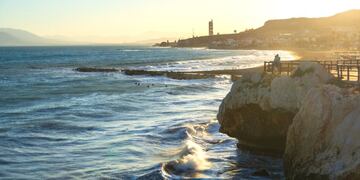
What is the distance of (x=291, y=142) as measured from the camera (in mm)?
12992

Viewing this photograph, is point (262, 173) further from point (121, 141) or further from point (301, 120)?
point (121, 141)

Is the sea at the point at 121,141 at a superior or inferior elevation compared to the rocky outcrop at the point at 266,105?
inferior

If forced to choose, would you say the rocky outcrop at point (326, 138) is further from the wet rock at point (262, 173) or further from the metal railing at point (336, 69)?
the metal railing at point (336, 69)

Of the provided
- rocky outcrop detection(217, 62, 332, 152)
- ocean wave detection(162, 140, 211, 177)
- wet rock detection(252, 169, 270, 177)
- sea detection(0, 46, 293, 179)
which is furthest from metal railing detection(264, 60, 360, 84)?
wet rock detection(252, 169, 270, 177)

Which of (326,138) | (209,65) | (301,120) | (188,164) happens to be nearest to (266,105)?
(188,164)

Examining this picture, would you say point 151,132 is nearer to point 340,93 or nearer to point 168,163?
point 168,163

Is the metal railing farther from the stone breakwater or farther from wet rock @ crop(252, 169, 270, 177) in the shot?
wet rock @ crop(252, 169, 270, 177)

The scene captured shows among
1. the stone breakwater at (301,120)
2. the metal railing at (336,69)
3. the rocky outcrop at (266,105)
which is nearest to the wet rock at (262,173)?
the stone breakwater at (301,120)

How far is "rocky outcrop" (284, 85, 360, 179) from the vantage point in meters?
10.3

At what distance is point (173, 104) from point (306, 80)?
18.8 m

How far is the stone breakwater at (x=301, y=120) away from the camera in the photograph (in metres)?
10.7

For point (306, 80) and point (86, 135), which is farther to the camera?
point (86, 135)

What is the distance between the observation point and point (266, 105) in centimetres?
1719

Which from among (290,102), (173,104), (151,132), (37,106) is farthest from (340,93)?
(37,106)
